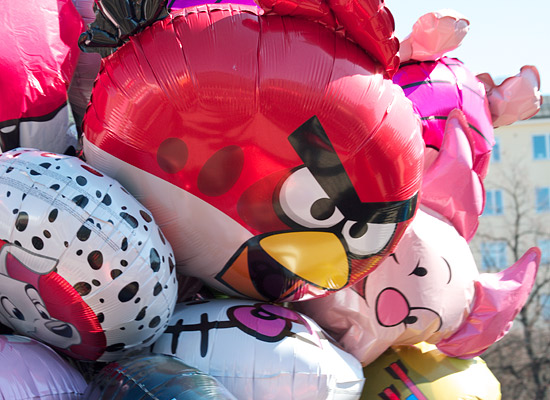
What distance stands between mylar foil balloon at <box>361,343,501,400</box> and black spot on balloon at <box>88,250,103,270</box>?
3.98 ft

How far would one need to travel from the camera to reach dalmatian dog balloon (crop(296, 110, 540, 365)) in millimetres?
2258

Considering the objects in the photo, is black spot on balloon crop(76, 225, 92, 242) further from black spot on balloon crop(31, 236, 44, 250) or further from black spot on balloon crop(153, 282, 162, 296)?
black spot on balloon crop(153, 282, 162, 296)

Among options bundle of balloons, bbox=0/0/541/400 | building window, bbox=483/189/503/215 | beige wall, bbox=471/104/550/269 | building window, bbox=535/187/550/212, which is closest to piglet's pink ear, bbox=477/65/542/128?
bundle of balloons, bbox=0/0/541/400

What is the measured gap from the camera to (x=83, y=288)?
5.31ft

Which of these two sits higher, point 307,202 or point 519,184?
point 307,202

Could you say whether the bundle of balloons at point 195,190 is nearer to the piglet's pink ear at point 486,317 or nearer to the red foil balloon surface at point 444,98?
the piglet's pink ear at point 486,317

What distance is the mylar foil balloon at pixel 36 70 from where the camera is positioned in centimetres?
183

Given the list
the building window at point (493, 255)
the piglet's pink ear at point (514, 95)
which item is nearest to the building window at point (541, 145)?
the building window at point (493, 255)

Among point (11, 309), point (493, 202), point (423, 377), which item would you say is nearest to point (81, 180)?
point (11, 309)

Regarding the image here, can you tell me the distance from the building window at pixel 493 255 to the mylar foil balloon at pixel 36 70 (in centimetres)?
1134

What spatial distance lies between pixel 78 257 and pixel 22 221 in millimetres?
148

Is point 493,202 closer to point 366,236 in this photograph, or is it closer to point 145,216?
point 366,236

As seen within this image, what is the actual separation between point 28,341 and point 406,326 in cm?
116

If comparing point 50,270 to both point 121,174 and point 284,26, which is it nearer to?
point 121,174
